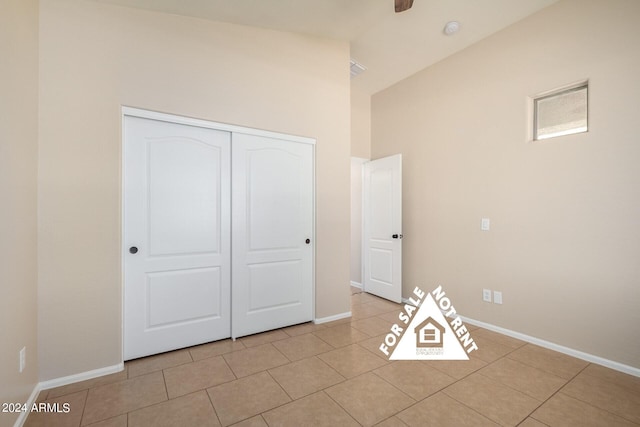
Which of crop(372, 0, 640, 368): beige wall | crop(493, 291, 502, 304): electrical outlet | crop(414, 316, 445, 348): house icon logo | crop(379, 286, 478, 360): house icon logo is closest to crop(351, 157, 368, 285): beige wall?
crop(372, 0, 640, 368): beige wall

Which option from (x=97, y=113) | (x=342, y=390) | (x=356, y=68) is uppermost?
(x=356, y=68)

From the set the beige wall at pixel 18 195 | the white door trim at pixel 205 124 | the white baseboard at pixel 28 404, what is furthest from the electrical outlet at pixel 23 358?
the white door trim at pixel 205 124

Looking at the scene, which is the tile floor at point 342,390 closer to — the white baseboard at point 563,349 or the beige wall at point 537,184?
the white baseboard at point 563,349

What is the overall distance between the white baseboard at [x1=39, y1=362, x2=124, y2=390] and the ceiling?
112 inches

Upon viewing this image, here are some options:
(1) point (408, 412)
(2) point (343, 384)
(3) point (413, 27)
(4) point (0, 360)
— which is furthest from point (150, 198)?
(3) point (413, 27)

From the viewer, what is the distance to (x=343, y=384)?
2070 mm

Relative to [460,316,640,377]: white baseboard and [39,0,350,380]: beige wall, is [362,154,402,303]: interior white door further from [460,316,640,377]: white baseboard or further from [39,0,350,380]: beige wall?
[39,0,350,380]: beige wall

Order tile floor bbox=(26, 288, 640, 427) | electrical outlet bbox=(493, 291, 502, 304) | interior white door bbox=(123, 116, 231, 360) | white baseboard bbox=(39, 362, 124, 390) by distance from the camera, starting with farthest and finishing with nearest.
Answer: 1. electrical outlet bbox=(493, 291, 502, 304)
2. interior white door bbox=(123, 116, 231, 360)
3. white baseboard bbox=(39, 362, 124, 390)
4. tile floor bbox=(26, 288, 640, 427)

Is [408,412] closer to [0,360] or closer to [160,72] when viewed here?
[0,360]

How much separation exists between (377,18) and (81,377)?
13.2ft

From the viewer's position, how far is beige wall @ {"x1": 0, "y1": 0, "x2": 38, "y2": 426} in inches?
59.4

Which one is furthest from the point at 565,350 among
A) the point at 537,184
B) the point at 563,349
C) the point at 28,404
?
the point at 28,404

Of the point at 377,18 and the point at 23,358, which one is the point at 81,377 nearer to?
the point at 23,358

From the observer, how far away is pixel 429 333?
2.95 m
